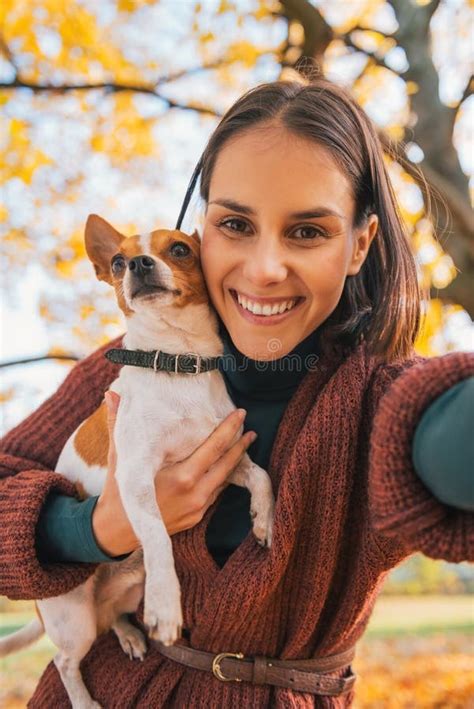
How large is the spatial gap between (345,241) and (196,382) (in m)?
0.49

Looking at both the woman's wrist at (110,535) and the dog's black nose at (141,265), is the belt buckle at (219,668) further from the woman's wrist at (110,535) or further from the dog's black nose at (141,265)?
the dog's black nose at (141,265)

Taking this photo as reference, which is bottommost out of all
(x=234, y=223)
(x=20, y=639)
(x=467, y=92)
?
(x=20, y=639)

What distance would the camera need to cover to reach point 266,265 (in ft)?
4.75

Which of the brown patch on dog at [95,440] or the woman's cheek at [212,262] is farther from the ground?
the woman's cheek at [212,262]

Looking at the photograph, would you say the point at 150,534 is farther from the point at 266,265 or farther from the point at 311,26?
the point at 311,26

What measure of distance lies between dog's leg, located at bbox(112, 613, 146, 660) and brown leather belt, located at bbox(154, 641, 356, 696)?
117 millimetres

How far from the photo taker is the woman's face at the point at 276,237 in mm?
1471

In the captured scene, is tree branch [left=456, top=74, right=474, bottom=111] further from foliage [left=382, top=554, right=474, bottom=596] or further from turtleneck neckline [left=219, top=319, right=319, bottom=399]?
foliage [left=382, top=554, right=474, bottom=596]

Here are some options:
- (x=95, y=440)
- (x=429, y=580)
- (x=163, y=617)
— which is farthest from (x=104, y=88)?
(x=429, y=580)

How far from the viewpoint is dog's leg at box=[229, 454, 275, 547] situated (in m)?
1.50

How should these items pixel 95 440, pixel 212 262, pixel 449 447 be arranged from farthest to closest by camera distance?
pixel 95 440
pixel 212 262
pixel 449 447

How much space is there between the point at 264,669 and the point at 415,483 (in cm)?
76

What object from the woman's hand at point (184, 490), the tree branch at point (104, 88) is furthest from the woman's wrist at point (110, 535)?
the tree branch at point (104, 88)

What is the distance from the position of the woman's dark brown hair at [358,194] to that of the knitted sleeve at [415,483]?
1.95 ft
